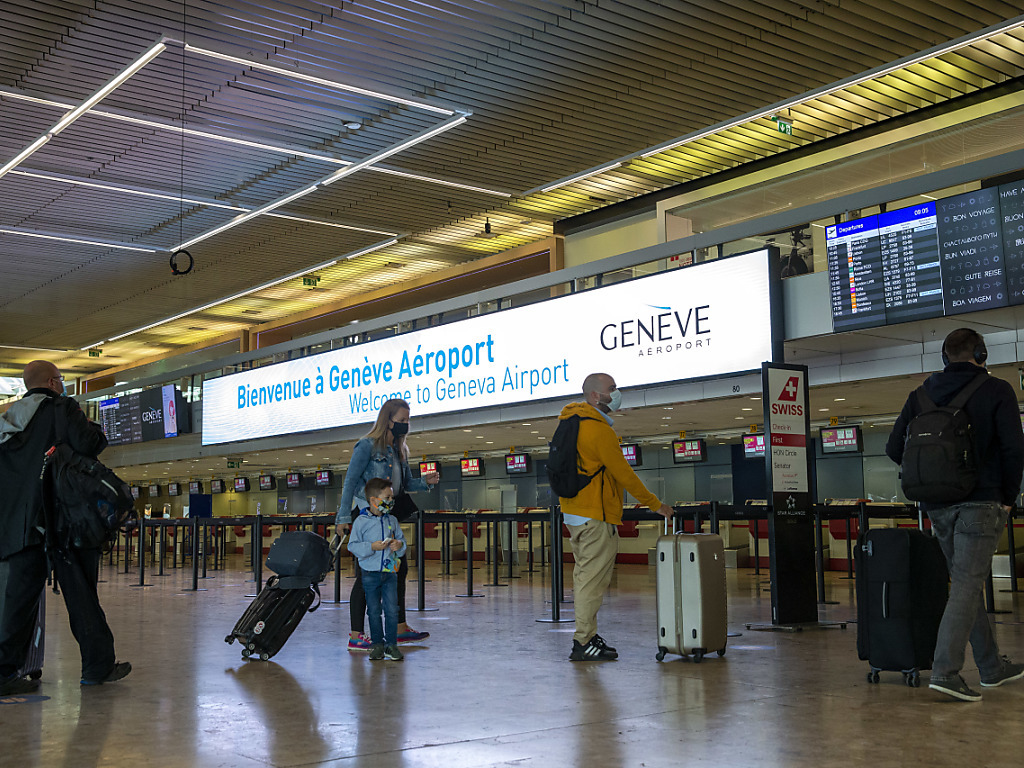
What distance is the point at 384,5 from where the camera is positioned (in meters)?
8.63

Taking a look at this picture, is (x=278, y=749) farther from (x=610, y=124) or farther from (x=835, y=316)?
(x=610, y=124)

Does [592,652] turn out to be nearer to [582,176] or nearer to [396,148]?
[396,148]

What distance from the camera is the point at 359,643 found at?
5.86 metres

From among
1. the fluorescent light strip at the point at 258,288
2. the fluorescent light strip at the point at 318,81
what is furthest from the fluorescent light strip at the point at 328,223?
the fluorescent light strip at the point at 318,81

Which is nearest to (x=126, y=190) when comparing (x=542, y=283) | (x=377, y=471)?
(x=542, y=283)

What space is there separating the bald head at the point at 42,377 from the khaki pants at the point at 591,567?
8.86 ft

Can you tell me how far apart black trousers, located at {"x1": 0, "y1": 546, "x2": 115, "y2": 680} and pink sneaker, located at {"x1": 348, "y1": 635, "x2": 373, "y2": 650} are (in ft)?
5.12

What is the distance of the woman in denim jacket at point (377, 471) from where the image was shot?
584 cm

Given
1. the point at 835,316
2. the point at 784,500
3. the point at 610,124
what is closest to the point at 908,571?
the point at 784,500

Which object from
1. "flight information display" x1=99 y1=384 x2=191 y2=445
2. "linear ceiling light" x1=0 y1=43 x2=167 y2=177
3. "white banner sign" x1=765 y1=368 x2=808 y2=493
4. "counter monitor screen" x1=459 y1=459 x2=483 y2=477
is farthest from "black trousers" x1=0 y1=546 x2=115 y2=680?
"flight information display" x1=99 y1=384 x2=191 y2=445

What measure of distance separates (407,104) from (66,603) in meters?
7.42

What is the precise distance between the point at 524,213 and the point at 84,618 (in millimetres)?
12423

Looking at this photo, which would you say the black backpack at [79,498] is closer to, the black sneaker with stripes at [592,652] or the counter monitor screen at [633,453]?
the black sneaker with stripes at [592,652]

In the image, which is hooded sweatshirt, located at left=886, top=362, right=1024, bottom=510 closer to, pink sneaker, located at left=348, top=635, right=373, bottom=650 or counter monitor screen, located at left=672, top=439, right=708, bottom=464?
pink sneaker, located at left=348, top=635, right=373, bottom=650
